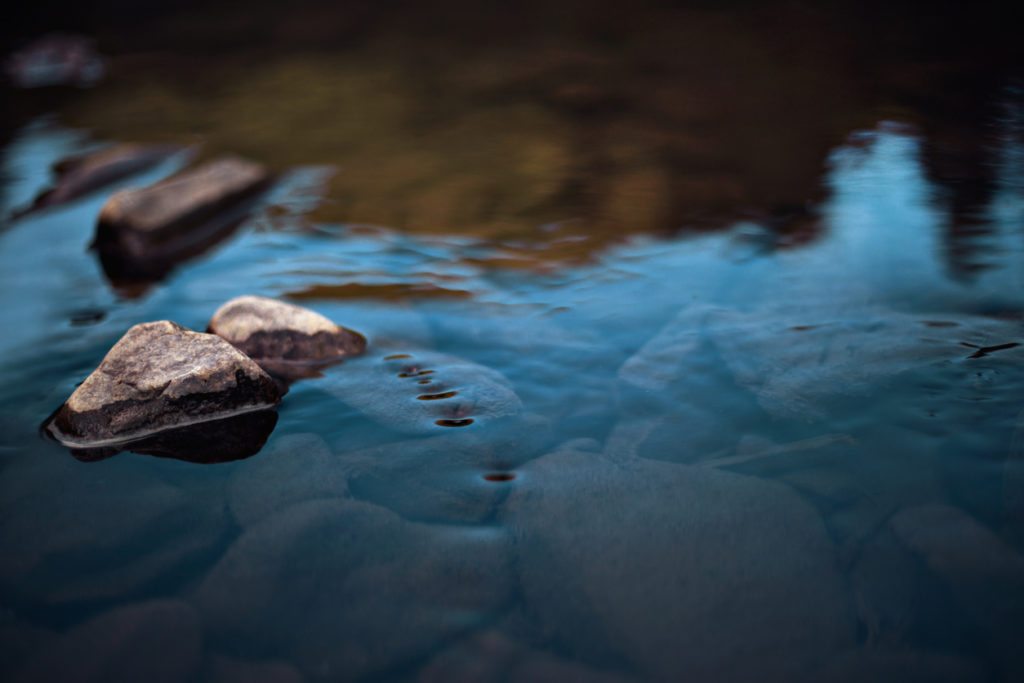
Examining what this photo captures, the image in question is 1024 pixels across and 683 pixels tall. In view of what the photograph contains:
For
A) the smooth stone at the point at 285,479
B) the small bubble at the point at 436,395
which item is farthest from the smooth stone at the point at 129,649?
the small bubble at the point at 436,395

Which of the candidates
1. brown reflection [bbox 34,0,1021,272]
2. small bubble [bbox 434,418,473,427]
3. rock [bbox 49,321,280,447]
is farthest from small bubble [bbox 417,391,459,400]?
brown reflection [bbox 34,0,1021,272]

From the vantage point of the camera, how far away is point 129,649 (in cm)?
199

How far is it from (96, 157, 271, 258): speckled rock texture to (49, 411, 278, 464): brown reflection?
2.33m

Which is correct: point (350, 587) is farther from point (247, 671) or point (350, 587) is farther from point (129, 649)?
point (129, 649)

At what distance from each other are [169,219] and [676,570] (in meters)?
4.42

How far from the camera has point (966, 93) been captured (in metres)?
6.75

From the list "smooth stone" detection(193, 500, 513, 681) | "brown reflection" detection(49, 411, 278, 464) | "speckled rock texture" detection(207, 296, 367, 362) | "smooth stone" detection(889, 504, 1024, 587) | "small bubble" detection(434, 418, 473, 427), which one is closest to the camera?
"smooth stone" detection(193, 500, 513, 681)

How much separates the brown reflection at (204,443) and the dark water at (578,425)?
1.5 inches

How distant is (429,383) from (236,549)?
1.12 m

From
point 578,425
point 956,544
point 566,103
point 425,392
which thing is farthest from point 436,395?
point 566,103

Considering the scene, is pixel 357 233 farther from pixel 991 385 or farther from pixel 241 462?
pixel 991 385

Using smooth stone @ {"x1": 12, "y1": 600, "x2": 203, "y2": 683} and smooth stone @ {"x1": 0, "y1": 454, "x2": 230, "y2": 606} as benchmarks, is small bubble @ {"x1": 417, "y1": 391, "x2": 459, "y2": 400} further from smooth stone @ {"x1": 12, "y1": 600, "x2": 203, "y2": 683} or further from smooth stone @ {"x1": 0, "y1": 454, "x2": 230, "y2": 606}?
smooth stone @ {"x1": 12, "y1": 600, "x2": 203, "y2": 683}

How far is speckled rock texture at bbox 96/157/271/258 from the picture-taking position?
183 inches

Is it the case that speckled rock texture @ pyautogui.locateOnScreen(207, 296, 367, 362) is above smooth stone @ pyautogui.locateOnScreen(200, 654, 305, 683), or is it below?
above
